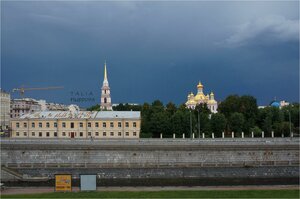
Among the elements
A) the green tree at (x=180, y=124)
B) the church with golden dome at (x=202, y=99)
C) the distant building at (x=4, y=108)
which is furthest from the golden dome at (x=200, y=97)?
the distant building at (x=4, y=108)

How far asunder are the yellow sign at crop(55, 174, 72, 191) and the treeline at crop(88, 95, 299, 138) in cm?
3684

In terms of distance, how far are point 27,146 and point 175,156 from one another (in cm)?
1771

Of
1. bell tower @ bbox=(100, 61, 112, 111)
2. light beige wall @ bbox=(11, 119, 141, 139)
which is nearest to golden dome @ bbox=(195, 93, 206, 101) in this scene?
bell tower @ bbox=(100, 61, 112, 111)

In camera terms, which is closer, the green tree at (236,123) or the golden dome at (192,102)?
the green tree at (236,123)

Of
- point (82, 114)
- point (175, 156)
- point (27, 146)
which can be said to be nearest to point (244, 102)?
point (82, 114)

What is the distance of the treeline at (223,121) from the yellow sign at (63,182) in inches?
1450

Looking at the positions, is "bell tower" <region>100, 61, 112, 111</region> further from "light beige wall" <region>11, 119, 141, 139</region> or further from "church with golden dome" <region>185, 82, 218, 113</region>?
"light beige wall" <region>11, 119, 141, 139</region>

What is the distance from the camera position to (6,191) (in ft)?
115

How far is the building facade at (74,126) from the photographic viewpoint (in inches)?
2771

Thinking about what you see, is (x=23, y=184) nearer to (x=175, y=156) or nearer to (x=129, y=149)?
(x=129, y=149)

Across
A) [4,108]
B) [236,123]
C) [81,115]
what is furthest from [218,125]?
[4,108]

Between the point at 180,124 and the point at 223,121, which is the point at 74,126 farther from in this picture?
the point at 223,121

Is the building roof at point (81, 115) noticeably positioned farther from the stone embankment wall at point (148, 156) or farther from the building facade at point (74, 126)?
the stone embankment wall at point (148, 156)

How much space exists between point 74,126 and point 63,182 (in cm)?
3802
